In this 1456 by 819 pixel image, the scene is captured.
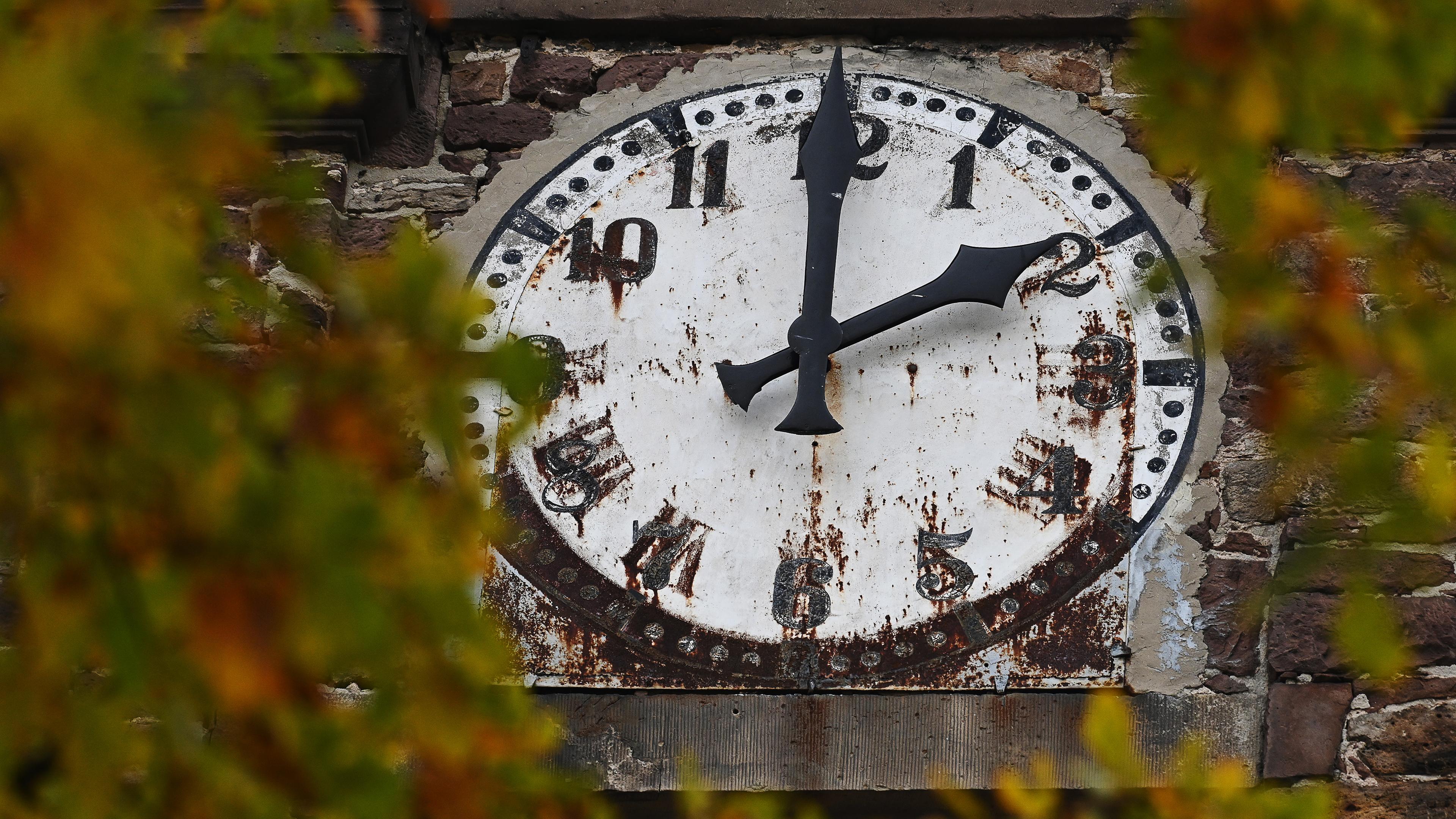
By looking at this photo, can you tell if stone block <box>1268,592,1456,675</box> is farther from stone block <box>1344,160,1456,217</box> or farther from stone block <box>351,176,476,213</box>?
stone block <box>351,176,476,213</box>

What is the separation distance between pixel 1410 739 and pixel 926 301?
105 centimetres

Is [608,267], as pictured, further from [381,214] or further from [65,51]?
[65,51]

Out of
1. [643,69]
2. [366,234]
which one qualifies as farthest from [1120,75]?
[366,234]

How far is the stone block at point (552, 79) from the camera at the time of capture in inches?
131

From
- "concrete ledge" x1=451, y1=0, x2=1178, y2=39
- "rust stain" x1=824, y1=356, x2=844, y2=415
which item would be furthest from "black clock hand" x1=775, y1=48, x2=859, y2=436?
"concrete ledge" x1=451, y1=0, x2=1178, y2=39

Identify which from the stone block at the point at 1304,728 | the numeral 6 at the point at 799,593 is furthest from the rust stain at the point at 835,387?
the stone block at the point at 1304,728

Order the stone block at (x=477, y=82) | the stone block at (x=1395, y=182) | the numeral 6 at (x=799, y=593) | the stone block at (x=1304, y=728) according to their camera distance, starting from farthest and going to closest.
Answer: the stone block at (x=477, y=82), the stone block at (x=1395, y=182), the numeral 6 at (x=799, y=593), the stone block at (x=1304, y=728)

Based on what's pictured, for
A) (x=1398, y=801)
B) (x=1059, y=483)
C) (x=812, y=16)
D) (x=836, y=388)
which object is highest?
(x=812, y=16)

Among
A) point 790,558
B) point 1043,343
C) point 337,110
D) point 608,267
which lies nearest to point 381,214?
point 337,110

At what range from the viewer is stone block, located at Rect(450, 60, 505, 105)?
3.36m

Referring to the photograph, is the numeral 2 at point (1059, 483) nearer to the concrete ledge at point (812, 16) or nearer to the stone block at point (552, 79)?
the concrete ledge at point (812, 16)

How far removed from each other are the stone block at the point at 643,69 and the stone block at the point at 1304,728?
5.10ft

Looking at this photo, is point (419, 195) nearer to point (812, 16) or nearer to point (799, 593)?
point (812, 16)

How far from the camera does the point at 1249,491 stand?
294 centimetres
